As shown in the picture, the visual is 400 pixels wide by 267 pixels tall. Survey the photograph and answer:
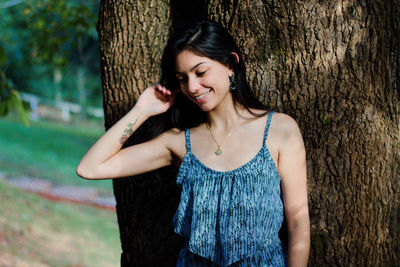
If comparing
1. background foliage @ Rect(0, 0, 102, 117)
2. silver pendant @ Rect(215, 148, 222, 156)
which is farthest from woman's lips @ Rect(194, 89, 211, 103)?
background foliage @ Rect(0, 0, 102, 117)

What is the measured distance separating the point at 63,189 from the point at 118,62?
8405mm

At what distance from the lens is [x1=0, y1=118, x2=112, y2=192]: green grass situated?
38.2ft

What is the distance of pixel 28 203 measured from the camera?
7980 mm

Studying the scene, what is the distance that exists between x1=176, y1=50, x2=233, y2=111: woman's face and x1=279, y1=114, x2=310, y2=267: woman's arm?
1.35ft

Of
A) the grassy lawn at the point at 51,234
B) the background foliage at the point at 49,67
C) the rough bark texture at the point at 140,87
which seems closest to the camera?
the rough bark texture at the point at 140,87

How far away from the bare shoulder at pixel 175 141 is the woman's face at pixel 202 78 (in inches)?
10.6

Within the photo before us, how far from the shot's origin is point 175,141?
2.45 metres

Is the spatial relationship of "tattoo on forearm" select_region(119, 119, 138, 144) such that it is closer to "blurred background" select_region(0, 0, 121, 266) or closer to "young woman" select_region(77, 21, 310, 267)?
"young woman" select_region(77, 21, 310, 267)

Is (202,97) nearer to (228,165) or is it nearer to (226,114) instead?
(226,114)

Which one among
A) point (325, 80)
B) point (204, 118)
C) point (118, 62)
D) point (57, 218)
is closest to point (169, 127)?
point (204, 118)

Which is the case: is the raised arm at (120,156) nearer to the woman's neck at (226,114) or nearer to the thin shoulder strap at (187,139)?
the thin shoulder strap at (187,139)

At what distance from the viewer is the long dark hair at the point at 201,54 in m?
2.21

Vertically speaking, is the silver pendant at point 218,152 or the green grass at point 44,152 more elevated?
the silver pendant at point 218,152

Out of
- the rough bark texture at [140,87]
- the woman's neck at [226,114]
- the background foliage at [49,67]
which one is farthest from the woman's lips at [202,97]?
the background foliage at [49,67]
